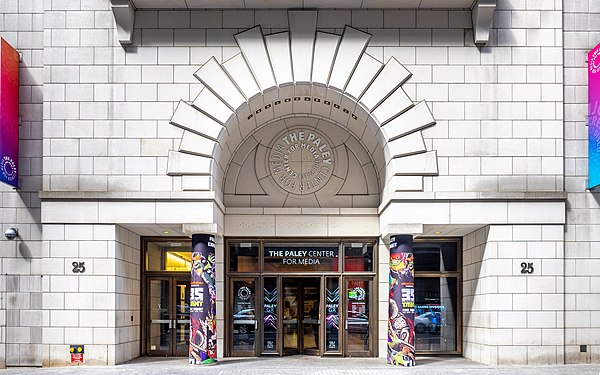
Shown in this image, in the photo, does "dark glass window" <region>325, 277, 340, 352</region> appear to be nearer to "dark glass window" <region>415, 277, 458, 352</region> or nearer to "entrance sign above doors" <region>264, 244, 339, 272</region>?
"entrance sign above doors" <region>264, 244, 339, 272</region>

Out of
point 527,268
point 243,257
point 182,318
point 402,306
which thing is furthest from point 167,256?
point 527,268

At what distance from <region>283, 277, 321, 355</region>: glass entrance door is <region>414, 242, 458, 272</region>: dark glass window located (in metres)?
2.88

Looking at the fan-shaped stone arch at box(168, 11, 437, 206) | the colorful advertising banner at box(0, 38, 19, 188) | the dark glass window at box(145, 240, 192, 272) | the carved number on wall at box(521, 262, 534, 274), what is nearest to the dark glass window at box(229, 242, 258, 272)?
the dark glass window at box(145, 240, 192, 272)

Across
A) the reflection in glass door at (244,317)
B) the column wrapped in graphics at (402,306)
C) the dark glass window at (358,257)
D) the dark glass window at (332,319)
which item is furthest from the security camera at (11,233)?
the column wrapped in graphics at (402,306)

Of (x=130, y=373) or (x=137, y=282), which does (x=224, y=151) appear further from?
(x=130, y=373)

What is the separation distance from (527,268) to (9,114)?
1314 centimetres

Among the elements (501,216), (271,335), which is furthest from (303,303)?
(501,216)

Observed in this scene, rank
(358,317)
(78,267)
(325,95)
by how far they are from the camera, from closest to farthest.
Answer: (78,267) < (325,95) < (358,317)

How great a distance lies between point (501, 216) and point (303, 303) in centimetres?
603

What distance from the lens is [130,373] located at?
1627cm

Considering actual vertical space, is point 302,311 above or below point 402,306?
below

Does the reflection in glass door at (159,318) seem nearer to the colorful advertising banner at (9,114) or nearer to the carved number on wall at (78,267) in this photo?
the carved number on wall at (78,267)

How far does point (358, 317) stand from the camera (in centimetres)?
2030

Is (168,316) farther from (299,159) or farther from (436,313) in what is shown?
(436,313)
